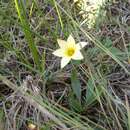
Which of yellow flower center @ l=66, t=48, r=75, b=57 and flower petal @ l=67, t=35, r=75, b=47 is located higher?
flower petal @ l=67, t=35, r=75, b=47

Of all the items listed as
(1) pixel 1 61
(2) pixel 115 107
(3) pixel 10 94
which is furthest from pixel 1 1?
(2) pixel 115 107

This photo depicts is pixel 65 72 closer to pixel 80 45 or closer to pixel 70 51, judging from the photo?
pixel 70 51

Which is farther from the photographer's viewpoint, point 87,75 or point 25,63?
point 25,63

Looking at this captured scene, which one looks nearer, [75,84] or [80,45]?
[80,45]

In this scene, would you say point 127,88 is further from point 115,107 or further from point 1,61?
point 1,61

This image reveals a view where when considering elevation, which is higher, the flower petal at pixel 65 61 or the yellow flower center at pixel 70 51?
the yellow flower center at pixel 70 51

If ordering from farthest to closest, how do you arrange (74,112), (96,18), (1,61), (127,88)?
(96,18) → (1,61) → (127,88) → (74,112)

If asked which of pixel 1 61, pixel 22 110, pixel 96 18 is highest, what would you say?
pixel 96 18

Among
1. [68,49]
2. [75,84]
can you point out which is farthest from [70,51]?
[75,84]

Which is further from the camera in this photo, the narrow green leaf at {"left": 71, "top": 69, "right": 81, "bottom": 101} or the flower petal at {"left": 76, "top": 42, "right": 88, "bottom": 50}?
the narrow green leaf at {"left": 71, "top": 69, "right": 81, "bottom": 101}

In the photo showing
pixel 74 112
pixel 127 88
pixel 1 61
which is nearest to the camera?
pixel 74 112

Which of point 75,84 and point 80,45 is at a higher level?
point 80,45
